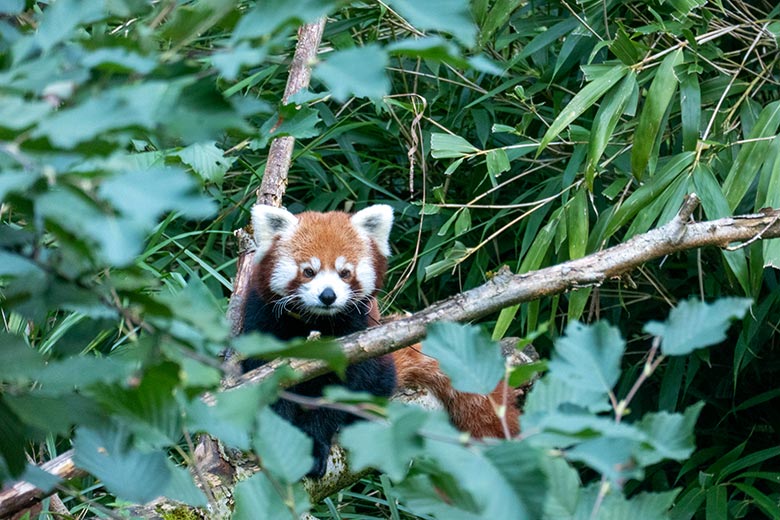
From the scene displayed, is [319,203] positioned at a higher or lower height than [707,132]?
lower

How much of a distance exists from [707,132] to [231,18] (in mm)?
2332

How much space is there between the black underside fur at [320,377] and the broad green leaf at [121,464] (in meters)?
1.48

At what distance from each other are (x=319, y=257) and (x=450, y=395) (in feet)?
1.88

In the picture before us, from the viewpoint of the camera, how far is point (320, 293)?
2561mm

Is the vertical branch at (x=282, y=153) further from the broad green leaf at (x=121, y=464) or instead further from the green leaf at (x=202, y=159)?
the broad green leaf at (x=121, y=464)

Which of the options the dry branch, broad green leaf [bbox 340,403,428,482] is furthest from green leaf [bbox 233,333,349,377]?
the dry branch

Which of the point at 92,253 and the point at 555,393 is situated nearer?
the point at 92,253

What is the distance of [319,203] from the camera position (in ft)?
12.4

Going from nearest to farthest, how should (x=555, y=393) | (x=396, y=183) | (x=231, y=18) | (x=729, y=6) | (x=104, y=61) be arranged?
(x=104, y=61) → (x=231, y=18) → (x=555, y=393) → (x=729, y=6) → (x=396, y=183)

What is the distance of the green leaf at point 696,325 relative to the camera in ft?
2.64

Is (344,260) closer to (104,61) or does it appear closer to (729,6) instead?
(729,6)

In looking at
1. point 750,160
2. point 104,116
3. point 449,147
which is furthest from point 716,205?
point 104,116

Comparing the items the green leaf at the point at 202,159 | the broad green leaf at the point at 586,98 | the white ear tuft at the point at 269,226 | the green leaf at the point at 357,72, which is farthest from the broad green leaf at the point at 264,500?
the broad green leaf at the point at 586,98

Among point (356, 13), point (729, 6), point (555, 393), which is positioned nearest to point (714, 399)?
point (729, 6)
